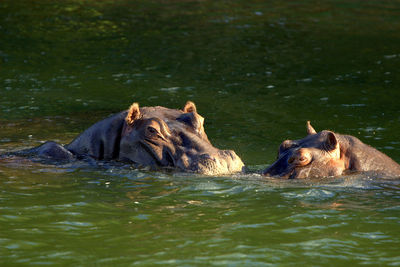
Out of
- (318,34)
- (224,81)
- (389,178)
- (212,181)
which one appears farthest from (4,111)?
(318,34)

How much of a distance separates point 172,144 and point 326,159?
1.88m

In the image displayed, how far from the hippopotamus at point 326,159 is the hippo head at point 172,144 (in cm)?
60

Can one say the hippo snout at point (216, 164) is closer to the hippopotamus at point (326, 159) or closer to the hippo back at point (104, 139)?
the hippopotamus at point (326, 159)

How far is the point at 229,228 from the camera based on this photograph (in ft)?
22.8

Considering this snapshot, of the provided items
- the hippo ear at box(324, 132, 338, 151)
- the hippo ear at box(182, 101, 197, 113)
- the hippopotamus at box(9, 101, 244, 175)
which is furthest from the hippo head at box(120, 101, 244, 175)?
the hippo ear at box(324, 132, 338, 151)

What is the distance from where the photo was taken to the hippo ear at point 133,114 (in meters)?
9.44

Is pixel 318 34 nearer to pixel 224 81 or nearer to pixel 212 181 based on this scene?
pixel 224 81

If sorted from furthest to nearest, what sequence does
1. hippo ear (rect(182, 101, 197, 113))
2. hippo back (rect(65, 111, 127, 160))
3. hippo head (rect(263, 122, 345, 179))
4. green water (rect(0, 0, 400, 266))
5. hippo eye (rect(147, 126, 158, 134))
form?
1. hippo ear (rect(182, 101, 197, 113))
2. hippo back (rect(65, 111, 127, 160))
3. hippo eye (rect(147, 126, 158, 134))
4. hippo head (rect(263, 122, 345, 179))
5. green water (rect(0, 0, 400, 266))

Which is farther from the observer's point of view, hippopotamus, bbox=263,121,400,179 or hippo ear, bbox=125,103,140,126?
hippo ear, bbox=125,103,140,126

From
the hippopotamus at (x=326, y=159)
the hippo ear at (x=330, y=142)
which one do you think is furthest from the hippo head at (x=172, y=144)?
the hippo ear at (x=330, y=142)

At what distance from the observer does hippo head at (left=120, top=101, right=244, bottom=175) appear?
879 centimetres

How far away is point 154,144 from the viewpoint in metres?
9.27

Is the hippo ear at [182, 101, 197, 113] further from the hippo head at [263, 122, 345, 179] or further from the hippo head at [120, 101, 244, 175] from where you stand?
the hippo head at [263, 122, 345, 179]

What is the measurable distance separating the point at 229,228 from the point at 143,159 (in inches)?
107
